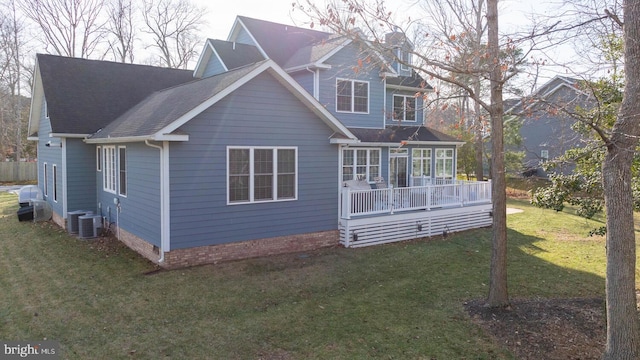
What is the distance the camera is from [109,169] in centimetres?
1287

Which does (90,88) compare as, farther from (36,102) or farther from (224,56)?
(224,56)

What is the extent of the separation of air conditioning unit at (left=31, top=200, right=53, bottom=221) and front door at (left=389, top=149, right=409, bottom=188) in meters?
13.1

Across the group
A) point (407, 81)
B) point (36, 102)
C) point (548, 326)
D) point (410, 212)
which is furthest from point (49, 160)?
point (548, 326)

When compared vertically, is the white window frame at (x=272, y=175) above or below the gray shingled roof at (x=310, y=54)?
below

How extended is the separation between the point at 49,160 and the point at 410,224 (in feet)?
44.4

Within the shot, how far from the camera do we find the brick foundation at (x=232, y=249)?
978cm

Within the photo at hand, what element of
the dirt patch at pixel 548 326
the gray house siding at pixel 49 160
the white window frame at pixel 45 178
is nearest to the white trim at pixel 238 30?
the gray house siding at pixel 49 160

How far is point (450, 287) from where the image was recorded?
902 cm

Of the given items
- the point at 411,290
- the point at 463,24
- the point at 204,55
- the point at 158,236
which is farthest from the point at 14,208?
the point at 463,24

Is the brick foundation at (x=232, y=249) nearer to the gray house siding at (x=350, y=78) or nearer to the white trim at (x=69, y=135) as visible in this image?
the white trim at (x=69, y=135)

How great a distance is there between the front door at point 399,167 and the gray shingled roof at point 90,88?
31.0 ft

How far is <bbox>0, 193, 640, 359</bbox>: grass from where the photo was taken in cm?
616

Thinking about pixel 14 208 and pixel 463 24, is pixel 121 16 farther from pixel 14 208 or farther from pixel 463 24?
pixel 463 24

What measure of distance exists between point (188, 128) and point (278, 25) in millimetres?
11868
